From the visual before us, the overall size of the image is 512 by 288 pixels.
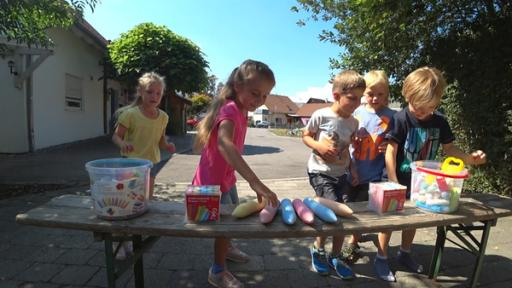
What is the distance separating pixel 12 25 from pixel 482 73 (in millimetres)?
7484

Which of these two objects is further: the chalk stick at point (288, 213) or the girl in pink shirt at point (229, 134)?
the girl in pink shirt at point (229, 134)

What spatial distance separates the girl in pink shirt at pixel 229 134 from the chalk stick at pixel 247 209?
0.08 meters

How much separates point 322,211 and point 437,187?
87cm

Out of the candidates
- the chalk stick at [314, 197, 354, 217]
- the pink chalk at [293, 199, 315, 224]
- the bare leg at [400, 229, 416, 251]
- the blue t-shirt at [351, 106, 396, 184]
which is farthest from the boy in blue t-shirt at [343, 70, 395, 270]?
the pink chalk at [293, 199, 315, 224]

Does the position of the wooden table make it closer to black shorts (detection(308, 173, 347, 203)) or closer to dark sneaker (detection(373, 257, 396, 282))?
black shorts (detection(308, 173, 347, 203))

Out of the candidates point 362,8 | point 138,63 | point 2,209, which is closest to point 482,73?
point 362,8

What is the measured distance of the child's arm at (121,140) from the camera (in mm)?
3225

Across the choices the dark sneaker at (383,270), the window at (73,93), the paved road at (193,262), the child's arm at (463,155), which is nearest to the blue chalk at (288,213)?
the paved road at (193,262)

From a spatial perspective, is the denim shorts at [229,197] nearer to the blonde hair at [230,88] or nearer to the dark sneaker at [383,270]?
the blonde hair at [230,88]

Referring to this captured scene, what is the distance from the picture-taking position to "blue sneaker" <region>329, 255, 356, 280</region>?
3051mm

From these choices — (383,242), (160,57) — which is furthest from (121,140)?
(160,57)

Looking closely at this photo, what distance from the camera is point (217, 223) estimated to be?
2137 mm

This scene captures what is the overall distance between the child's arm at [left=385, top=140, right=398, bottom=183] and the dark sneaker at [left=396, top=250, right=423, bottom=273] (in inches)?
33.1

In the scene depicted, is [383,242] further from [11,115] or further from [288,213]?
[11,115]
